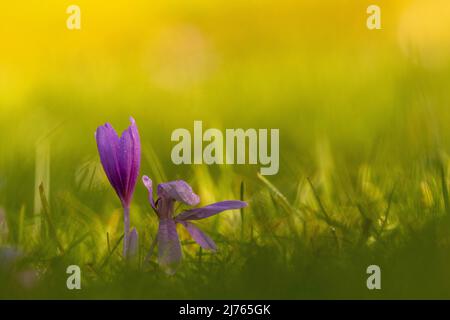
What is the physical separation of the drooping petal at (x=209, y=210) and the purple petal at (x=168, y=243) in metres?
0.02

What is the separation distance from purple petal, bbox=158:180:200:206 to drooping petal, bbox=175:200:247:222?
0.04 metres

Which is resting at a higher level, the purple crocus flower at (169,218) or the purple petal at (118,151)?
the purple petal at (118,151)

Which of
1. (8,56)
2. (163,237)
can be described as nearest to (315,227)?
(163,237)

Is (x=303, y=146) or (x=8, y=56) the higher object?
(x=8, y=56)

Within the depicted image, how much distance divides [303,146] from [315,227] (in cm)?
52

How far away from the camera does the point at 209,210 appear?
1.51m

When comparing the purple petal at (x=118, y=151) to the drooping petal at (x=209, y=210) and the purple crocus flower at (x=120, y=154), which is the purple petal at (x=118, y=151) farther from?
the drooping petal at (x=209, y=210)

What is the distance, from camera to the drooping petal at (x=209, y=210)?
1.50 metres

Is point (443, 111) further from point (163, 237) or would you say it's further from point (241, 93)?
point (163, 237)

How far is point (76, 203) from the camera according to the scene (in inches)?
74.6

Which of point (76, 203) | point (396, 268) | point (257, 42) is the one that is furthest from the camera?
point (257, 42)

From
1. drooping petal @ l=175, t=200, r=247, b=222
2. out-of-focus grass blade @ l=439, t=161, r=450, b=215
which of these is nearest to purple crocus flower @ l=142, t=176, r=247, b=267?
drooping petal @ l=175, t=200, r=247, b=222

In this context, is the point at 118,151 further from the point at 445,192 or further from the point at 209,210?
the point at 445,192

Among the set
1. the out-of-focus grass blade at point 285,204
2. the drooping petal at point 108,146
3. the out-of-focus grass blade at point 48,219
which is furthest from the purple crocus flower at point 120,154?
the out-of-focus grass blade at point 285,204
